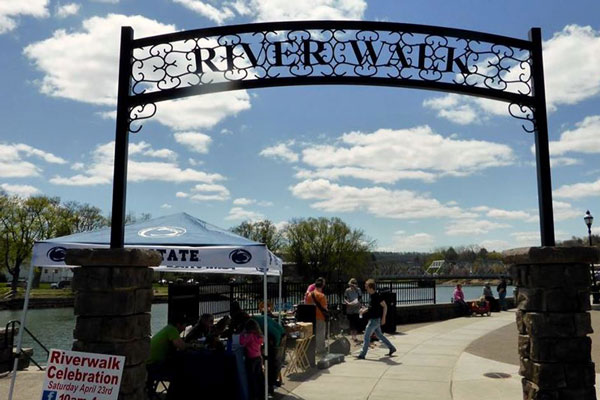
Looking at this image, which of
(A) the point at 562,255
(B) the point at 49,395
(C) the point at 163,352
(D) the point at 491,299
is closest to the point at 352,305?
(C) the point at 163,352

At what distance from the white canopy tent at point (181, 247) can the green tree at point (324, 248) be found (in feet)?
230

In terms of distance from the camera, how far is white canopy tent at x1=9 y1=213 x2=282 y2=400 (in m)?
6.52

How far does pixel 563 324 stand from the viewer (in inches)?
221

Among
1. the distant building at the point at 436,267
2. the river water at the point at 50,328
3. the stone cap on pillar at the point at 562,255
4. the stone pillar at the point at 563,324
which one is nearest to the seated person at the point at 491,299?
the river water at the point at 50,328

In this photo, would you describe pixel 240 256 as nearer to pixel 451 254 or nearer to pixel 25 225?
pixel 25 225

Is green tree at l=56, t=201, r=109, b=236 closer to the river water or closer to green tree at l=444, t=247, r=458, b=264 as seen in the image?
the river water

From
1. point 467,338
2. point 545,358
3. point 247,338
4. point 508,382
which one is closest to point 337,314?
point 467,338

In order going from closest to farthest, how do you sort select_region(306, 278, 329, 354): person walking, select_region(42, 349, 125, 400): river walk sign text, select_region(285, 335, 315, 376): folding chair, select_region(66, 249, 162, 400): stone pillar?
select_region(42, 349, 125, 400): river walk sign text
select_region(66, 249, 162, 400): stone pillar
select_region(285, 335, 315, 376): folding chair
select_region(306, 278, 329, 354): person walking

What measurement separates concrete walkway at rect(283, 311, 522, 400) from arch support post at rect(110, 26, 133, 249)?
3830 mm

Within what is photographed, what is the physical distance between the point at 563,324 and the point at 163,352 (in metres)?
4.93

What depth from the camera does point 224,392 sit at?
259 inches

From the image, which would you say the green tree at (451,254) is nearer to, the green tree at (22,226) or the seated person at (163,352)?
the green tree at (22,226)

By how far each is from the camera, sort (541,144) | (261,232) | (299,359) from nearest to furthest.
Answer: (541,144) < (299,359) < (261,232)

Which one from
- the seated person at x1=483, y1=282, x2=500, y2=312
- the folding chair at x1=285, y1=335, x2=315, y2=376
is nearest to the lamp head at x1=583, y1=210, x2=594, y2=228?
the seated person at x1=483, y1=282, x2=500, y2=312
